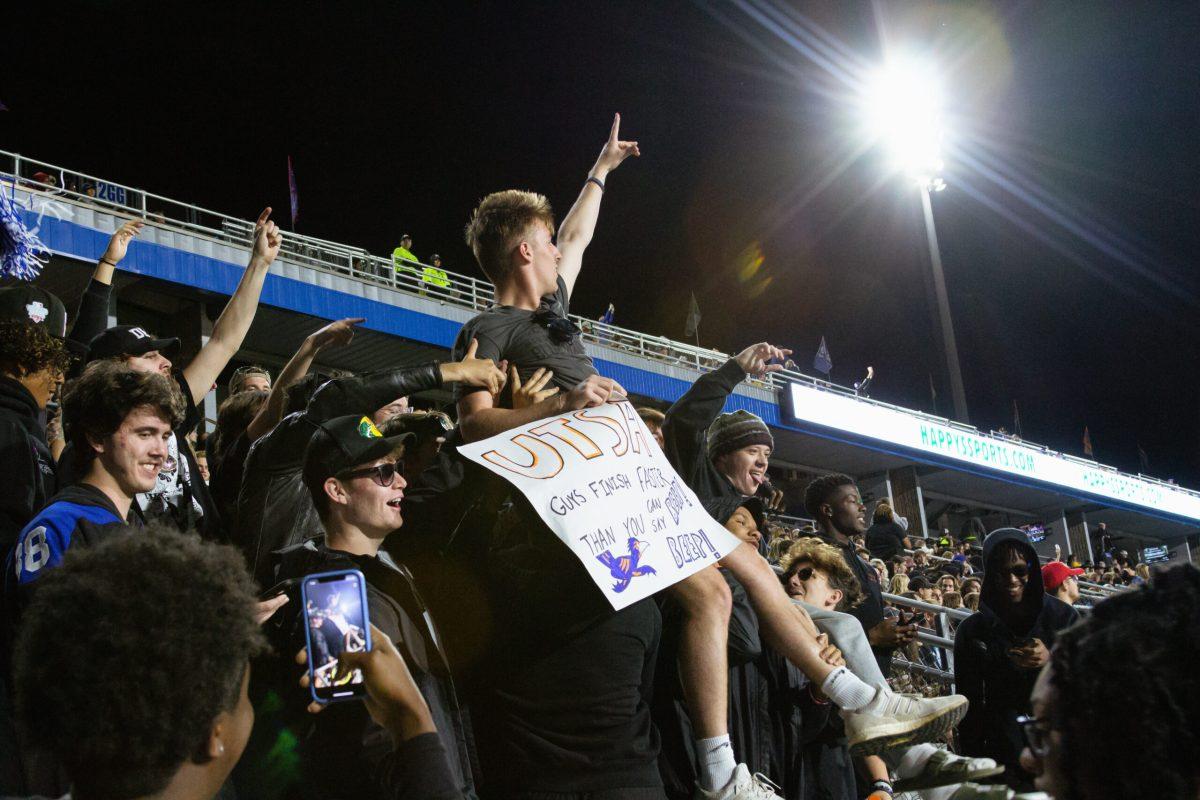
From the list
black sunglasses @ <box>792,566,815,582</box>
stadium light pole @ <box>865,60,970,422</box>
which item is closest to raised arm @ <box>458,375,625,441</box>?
black sunglasses @ <box>792,566,815,582</box>

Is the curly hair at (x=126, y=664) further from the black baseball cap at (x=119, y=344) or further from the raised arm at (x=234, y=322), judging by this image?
the raised arm at (x=234, y=322)

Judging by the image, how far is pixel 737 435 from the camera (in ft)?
14.9

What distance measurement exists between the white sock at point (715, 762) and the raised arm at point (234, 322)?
2.37 m

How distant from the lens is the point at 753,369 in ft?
13.6

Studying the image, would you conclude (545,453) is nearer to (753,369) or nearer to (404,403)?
(753,369)

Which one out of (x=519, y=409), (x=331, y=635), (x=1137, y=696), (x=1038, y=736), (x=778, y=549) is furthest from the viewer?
(x=778, y=549)

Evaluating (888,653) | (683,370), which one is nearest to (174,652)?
(888,653)

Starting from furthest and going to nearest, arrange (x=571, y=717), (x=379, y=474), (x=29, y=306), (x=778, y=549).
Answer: (x=778, y=549)
(x=29, y=306)
(x=379, y=474)
(x=571, y=717)

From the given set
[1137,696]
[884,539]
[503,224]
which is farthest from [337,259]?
[1137,696]

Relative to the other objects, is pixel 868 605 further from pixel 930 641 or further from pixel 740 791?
pixel 740 791

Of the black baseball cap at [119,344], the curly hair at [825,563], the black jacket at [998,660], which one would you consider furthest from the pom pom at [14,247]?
the black jacket at [998,660]

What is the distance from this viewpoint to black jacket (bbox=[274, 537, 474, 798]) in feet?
7.54

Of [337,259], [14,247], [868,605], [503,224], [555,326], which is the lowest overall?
[868,605]

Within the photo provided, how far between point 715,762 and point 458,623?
2.80 feet
